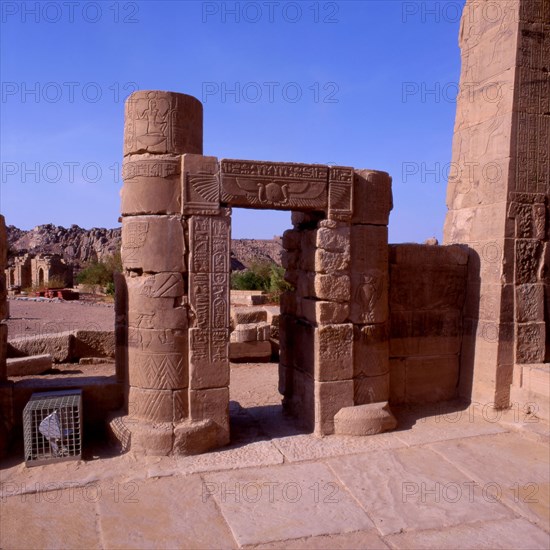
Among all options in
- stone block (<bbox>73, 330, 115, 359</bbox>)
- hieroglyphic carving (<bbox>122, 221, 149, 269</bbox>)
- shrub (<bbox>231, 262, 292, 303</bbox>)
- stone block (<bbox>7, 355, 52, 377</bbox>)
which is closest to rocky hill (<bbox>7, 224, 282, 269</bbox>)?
shrub (<bbox>231, 262, 292, 303</bbox>)

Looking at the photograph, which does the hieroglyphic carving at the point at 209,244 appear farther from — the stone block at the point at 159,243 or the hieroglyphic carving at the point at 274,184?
the hieroglyphic carving at the point at 274,184

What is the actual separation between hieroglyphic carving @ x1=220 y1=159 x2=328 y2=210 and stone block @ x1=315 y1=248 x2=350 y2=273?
512mm

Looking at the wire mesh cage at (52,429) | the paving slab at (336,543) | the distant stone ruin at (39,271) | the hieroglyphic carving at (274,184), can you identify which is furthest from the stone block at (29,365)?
the distant stone ruin at (39,271)

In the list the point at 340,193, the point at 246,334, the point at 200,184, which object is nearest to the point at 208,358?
the point at 200,184

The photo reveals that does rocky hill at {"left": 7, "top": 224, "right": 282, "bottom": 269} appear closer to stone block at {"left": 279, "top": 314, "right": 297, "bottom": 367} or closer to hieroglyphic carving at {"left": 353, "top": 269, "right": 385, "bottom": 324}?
stone block at {"left": 279, "top": 314, "right": 297, "bottom": 367}

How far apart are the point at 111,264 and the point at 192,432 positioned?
78.6ft

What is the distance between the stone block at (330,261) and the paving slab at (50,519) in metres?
3.13

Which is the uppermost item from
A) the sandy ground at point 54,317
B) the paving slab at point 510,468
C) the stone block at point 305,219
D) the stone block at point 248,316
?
the stone block at point 305,219

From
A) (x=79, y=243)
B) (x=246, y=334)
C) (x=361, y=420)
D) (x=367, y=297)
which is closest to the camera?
(x=361, y=420)

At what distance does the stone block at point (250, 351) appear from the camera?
10.2 m

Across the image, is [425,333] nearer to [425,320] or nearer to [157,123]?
[425,320]

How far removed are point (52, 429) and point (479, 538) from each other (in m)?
3.90

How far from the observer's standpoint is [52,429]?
16.2ft

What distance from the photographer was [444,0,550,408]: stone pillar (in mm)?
6195
